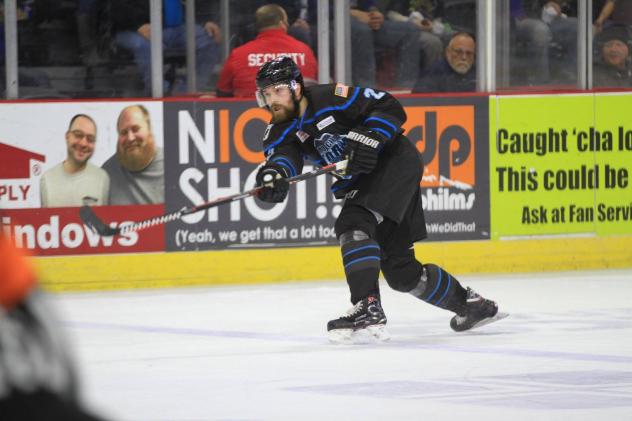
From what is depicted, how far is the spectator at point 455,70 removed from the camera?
26.1 feet

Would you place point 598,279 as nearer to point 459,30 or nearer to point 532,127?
point 532,127

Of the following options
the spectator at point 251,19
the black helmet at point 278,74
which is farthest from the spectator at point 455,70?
the black helmet at point 278,74

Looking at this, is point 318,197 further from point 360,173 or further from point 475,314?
point 360,173

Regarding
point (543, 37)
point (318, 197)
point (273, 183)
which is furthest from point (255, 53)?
point (273, 183)

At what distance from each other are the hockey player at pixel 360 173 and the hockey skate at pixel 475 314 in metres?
0.13

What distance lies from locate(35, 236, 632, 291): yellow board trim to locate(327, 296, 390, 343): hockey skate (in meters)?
2.18

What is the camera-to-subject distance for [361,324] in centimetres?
524

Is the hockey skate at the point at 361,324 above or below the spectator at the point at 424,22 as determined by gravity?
below

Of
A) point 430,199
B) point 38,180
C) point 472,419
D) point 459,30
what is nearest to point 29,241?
point 38,180

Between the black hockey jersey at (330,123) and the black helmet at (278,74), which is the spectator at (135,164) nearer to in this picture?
the black hockey jersey at (330,123)

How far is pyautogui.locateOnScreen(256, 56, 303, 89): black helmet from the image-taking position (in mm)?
5176

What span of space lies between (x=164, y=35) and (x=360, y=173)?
2573 mm

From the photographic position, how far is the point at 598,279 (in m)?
7.50

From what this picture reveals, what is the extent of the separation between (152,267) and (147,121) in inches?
31.5
